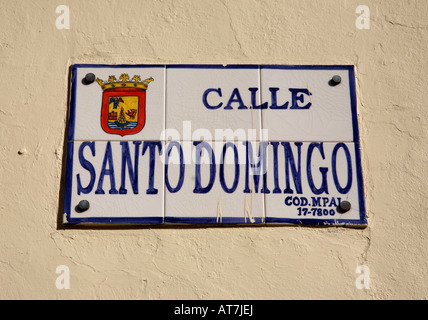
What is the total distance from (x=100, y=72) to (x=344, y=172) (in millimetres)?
1219

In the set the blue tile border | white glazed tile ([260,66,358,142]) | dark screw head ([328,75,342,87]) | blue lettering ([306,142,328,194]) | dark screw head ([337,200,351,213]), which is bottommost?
the blue tile border

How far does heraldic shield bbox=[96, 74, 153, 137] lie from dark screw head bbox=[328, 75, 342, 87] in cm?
85

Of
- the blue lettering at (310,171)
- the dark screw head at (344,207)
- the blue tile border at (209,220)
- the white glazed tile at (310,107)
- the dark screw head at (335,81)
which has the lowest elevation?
the blue tile border at (209,220)

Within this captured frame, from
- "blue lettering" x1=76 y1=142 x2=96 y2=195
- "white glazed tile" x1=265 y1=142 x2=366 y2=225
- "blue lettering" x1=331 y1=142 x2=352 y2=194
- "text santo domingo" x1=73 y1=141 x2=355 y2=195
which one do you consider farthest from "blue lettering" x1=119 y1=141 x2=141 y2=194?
"blue lettering" x1=331 y1=142 x2=352 y2=194

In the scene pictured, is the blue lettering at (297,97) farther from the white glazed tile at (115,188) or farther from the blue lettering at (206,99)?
the white glazed tile at (115,188)

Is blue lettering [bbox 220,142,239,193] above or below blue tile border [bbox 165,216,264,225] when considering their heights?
above

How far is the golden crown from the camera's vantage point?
7.75 ft

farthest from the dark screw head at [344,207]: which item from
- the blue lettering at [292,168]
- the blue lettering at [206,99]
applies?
the blue lettering at [206,99]

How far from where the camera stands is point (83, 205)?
2.21m

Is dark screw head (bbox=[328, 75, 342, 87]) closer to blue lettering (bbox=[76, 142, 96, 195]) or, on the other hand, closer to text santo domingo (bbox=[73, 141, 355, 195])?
text santo domingo (bbox=[73, 141, 355, 195])

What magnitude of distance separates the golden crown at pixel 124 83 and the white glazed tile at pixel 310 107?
0.55 meters

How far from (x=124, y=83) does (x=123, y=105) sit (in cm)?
11

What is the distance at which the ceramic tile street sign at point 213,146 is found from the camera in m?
2.22

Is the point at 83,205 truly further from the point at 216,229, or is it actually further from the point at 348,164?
the point at 348,164
